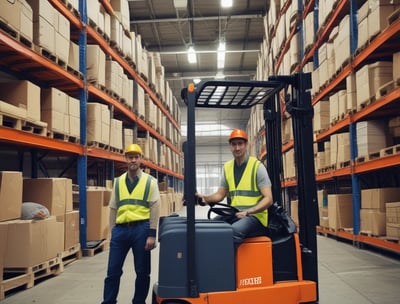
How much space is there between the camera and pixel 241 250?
9.65ft

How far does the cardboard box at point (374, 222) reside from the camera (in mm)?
6398

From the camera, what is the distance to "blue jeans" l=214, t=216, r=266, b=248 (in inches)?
115

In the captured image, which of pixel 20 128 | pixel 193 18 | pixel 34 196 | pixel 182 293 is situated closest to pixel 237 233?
pixel 182 293

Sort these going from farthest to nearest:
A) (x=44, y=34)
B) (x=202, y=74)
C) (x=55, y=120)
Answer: (x=202, y=74)
(x=55, y=120)
(x=44, y=34)

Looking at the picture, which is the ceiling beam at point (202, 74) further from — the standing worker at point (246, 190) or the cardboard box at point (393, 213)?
the standing worker at point (246, 190)

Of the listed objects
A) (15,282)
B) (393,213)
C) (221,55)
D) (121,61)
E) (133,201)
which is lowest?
(15,282)

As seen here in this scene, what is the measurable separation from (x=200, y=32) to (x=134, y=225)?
52.0ft

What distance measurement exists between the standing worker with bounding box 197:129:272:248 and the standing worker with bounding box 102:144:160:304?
0.76 m

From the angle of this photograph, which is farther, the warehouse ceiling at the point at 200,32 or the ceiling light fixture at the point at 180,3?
the warehouse ceiling at the point at 200,32

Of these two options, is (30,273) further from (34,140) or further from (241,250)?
(241,250)

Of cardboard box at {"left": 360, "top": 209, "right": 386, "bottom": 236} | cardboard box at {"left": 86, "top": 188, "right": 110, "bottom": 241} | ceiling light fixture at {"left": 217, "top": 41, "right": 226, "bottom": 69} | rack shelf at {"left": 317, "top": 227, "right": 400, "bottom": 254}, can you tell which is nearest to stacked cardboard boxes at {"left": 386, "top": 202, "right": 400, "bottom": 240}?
rack shelf at {"left": 317, "top": 227, "right": 400, "bottom": 254}

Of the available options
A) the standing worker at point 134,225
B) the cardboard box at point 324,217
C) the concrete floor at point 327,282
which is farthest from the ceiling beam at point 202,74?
the standing worker at point 134,225

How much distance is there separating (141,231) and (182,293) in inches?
44.1

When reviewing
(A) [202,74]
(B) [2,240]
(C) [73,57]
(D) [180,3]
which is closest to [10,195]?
(B) [2,240]
